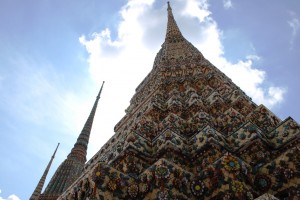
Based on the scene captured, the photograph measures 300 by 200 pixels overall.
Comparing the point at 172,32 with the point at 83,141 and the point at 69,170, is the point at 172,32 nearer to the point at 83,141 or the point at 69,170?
the point at 83,141

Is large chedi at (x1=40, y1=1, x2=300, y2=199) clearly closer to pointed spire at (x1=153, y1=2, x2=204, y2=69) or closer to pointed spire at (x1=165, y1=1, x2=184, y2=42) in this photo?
pointed spire at (x1=153, y1=2, x2=204, y2=69)

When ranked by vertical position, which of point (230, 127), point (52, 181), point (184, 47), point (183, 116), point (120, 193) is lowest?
point (120, 193)

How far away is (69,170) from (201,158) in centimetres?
989

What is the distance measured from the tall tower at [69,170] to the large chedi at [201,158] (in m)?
7.65

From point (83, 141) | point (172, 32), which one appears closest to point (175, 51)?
point (172, 32)

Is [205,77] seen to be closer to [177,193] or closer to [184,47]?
[184,47]

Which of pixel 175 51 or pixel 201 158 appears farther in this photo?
pixel 175 51

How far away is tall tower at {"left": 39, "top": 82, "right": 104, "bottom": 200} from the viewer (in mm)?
12331

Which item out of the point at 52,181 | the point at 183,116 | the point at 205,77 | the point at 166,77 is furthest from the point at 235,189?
the point at 52,181

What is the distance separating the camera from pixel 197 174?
14.0 feet

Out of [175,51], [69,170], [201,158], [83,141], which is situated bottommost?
[201,158]

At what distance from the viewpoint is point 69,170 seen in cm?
1303

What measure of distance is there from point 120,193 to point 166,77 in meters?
5.44

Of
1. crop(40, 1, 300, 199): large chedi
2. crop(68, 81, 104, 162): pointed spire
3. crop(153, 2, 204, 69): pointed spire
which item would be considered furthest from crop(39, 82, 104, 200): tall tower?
crop(40, 1, 300, 199): large chedi
